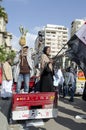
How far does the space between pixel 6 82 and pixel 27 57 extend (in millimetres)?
5083

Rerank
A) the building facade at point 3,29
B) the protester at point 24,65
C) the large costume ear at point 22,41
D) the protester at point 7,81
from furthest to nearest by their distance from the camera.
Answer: the building facade at point 3,29 → the protester at point 7,81 → the protester at point 24,65 → the large costume ear at point 22,41

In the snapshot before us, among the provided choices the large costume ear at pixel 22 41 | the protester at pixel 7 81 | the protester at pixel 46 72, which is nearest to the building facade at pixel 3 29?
the protester at pixel 7 81

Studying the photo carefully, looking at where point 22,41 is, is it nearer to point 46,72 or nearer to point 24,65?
point 24,65

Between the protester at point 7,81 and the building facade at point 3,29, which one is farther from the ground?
the building facade at point 3,29

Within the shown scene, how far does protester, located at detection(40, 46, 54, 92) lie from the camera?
33.0 ft

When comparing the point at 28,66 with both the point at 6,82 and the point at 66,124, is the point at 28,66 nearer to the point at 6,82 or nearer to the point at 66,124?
the point at 66,124

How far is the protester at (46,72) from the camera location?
10047 millimetres

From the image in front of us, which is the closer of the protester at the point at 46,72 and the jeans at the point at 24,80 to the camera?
the protester at the point at 46,72

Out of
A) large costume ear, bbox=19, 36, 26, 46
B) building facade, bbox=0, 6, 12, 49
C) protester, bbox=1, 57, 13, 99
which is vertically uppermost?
building facade, bbox=0, 6, 12, 49

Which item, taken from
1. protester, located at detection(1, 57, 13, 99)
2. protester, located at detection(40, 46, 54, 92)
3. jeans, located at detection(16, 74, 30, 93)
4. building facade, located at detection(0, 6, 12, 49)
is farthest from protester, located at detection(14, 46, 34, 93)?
building facade, located at detection(0, 6, 12, 49)

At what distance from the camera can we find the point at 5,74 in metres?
15.6

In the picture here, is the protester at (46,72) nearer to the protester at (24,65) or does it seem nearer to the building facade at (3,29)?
the protester at (24,65)

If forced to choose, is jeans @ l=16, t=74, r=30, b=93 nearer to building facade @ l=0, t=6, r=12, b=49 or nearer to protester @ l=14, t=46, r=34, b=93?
protester @ l=14, t=46, r=34, b=93

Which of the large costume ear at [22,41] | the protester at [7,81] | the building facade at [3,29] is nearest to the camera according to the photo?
the large costume ear at [22,41]
